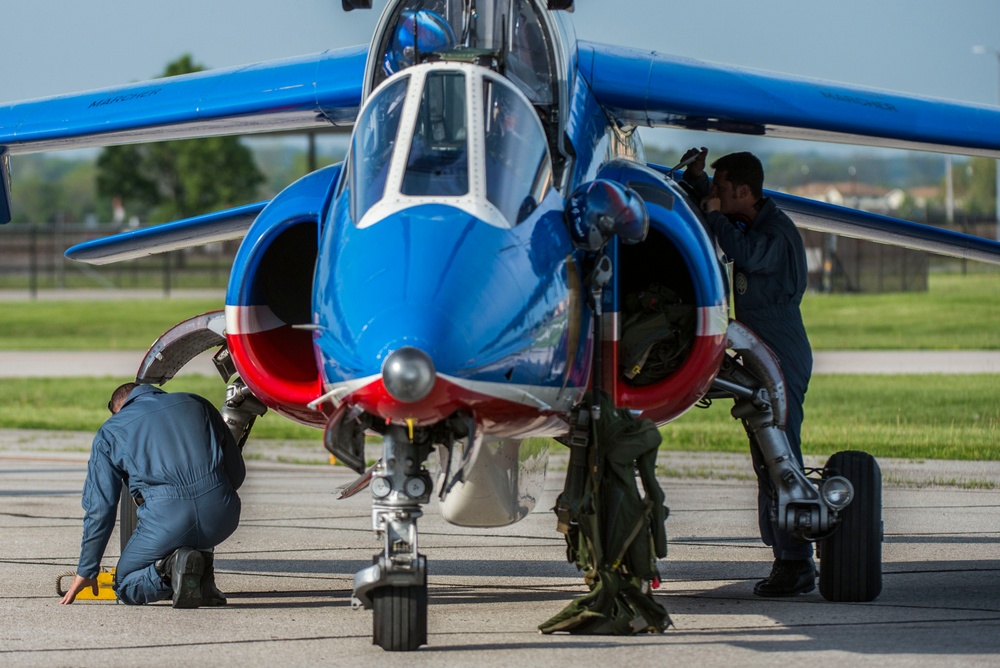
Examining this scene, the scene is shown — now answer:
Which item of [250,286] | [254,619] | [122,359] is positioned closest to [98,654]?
[254,619]

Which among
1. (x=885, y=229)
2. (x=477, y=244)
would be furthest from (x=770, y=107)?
(x=477, y=244)

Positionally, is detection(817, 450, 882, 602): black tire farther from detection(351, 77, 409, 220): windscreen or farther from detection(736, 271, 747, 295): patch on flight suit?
detection(351, 77, 409, 220): windscreen

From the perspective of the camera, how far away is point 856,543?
26.2ft

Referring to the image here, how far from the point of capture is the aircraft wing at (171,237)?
973cm

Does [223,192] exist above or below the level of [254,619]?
above

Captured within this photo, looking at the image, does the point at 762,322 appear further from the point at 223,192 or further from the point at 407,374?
the point at 223,192

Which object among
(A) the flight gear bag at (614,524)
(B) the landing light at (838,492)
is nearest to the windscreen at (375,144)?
(A) the flight gear bag at (614,524)

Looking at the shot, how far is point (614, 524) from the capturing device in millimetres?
6609

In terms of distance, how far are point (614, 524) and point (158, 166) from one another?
8233 cm

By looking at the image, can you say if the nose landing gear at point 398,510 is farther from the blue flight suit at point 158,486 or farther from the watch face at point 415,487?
the blue flight suit at point 158,486

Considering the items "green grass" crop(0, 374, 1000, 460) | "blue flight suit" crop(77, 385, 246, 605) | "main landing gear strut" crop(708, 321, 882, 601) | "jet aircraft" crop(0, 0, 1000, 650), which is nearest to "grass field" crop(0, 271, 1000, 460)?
"green grass" crop(0, 374, 1000, 460)

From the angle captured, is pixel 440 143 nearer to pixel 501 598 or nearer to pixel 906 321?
pixel 501 598

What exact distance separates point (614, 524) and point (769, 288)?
2.33 m

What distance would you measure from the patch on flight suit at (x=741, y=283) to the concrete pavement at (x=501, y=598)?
171 cm
